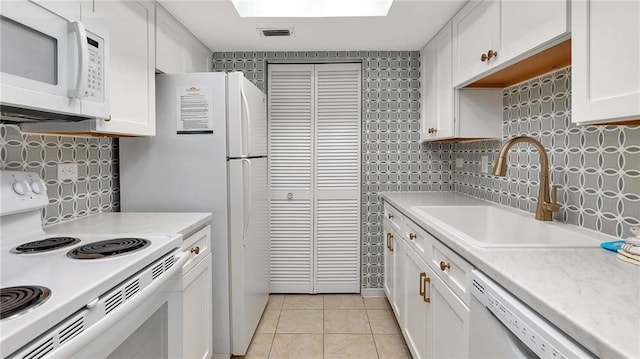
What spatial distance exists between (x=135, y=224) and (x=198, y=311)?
1.76ft

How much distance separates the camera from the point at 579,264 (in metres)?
1.08

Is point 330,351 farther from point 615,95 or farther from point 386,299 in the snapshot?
point 615,95

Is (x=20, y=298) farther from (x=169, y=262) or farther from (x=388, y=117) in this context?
(x=388, y=117)

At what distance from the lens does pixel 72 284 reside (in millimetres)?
963

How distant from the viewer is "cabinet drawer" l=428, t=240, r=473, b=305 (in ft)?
4.33

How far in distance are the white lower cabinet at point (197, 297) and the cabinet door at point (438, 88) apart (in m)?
1.68

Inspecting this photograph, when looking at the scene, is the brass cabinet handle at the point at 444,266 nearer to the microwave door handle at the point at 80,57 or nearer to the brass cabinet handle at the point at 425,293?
the brass cabinet handle at the point at 425,293

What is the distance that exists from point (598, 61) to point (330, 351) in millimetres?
2081

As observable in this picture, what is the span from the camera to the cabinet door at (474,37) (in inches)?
69.2

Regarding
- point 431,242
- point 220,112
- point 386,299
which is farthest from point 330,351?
point 220,112

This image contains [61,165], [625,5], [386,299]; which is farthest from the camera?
[386,299]

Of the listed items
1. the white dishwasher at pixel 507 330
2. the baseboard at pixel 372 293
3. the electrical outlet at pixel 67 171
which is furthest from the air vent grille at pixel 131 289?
the baseboard at pixel 372 293

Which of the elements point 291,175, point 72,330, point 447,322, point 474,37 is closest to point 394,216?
point 291,175

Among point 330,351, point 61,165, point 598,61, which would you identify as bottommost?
point 330,351
